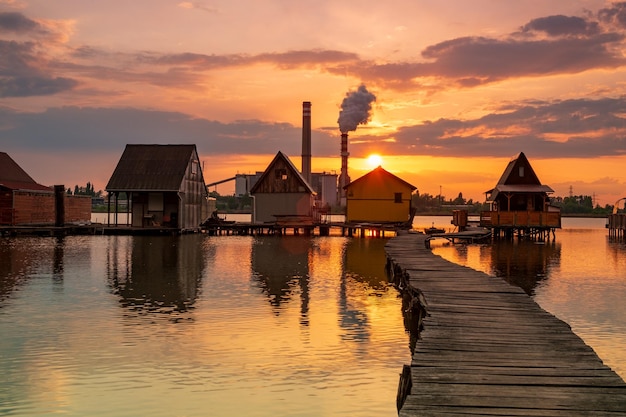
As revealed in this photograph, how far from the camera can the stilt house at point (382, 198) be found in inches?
2736

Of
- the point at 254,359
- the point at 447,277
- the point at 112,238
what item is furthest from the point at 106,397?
the point at 112,238

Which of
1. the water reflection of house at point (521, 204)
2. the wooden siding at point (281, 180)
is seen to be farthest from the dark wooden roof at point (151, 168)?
the water reflection of house at point (521, 204)

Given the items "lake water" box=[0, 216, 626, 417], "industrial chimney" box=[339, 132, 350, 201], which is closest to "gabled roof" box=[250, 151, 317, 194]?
"lake water" box=[0, 216, 626, 417]

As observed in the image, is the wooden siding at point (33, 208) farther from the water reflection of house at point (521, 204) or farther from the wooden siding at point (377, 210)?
the water reflection of house at point (521, 204)

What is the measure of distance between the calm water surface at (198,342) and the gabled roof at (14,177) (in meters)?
34.5

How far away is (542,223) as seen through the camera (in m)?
62.6

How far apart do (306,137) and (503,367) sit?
8169cm

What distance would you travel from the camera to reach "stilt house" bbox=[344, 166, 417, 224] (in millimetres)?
69500

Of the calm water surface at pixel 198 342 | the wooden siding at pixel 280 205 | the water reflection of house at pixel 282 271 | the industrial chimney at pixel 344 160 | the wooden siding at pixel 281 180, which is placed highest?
the industrial chimney at pixel 344 160

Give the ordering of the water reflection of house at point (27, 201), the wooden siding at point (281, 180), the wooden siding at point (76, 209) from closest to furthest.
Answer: the water reflection of house at point (27, 201)
the wooden siding at point (281, 180)
the wooden siding at point (76, 209)

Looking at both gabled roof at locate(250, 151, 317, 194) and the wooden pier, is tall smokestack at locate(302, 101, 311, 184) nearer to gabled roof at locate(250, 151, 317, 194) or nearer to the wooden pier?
the wooden pier

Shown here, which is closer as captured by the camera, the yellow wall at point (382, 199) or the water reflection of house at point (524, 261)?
the water reflection of house at point (524, 261)

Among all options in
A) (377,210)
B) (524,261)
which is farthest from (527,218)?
(524,261)

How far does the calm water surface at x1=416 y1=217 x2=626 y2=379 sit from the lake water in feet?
0.32
